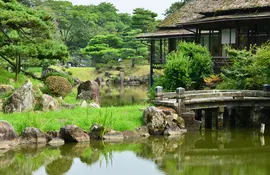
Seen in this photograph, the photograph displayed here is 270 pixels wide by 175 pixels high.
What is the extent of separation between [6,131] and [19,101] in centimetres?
293

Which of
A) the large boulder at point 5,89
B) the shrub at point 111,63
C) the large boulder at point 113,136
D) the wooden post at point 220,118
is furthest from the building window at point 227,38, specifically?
the shrub at point 111,63

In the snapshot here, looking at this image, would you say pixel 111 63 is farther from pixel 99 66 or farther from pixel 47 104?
pixel 47 104

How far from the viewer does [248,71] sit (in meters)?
21.8

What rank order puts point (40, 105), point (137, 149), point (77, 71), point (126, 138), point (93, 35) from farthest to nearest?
1. point (93, 35)
2. point (77, 71)
3. point (40, 105)
4. point (126, 138)
5. point (137, 149)

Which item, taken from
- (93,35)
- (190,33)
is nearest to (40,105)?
(190,33)

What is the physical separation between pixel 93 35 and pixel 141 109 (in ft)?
141

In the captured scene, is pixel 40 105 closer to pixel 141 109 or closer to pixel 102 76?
pixel 141 109

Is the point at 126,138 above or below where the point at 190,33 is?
below

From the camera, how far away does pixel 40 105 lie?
19719 millimetres

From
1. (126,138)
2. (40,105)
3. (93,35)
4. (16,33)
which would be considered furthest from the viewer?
(93,35)

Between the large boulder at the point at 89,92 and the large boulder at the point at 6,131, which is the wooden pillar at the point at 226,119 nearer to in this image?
the large boulder at the point at 89,92

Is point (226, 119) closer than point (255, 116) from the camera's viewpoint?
No

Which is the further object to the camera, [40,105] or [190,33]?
[190,33]

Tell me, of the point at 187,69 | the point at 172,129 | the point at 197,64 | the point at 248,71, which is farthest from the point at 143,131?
the point at 197,64
